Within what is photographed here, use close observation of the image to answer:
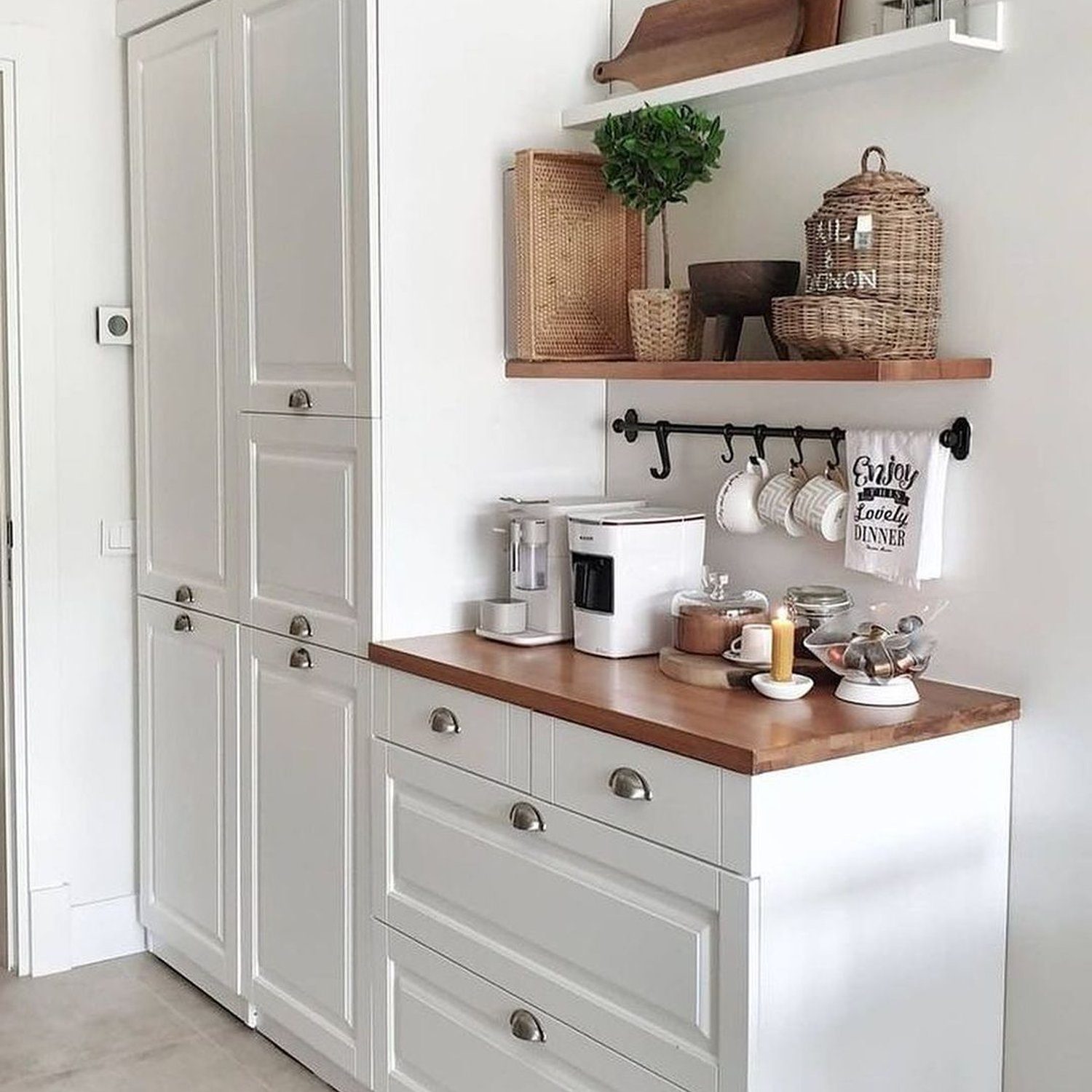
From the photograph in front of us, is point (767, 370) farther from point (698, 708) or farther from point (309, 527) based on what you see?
point (309, 527)

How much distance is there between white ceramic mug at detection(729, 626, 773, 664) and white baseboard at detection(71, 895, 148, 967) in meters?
2.03

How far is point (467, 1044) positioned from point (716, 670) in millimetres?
790

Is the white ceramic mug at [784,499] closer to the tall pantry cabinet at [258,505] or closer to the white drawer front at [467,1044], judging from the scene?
the tall pantry cabinet at [258,505]

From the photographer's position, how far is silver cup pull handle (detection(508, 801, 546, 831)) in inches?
96.0

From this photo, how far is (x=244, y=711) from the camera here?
325cm

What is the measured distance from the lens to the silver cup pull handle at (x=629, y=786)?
2223mm

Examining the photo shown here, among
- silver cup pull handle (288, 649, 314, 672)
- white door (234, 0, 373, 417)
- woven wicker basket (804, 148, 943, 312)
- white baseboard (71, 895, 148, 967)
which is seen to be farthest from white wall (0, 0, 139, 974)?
woven wicker basket (804, 148, 943, 312)

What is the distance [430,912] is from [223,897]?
0.85 m

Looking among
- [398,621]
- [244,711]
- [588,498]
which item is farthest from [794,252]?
[244,711]

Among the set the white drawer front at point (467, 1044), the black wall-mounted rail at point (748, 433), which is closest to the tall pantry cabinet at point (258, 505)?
the white drawer front at point (467, 1044)

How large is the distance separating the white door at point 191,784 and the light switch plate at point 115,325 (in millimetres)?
618

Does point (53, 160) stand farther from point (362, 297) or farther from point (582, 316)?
point (582, 316)

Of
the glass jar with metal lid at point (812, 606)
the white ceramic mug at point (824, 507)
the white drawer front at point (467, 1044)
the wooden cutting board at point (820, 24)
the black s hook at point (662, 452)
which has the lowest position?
the white drawer front at point (467, 1044)

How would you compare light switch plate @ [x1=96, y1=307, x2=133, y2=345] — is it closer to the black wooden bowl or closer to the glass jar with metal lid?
the black wooden bowl
